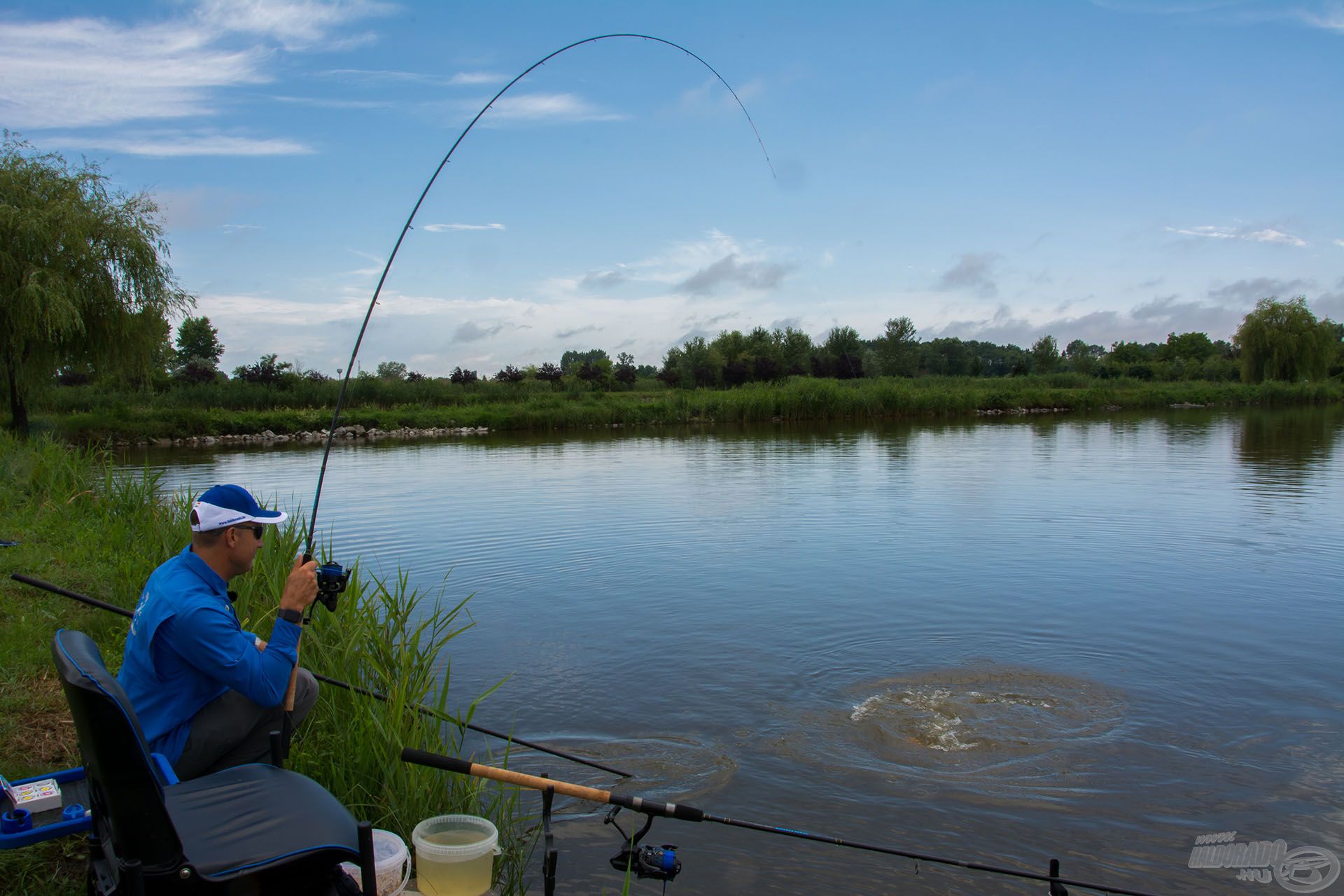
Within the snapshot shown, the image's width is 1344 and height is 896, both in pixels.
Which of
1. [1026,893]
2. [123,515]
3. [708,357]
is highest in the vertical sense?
[708,357]

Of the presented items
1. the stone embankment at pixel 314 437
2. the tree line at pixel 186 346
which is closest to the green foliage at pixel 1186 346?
the tree line at pixel 186 346

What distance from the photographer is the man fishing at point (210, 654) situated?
10.8 feet

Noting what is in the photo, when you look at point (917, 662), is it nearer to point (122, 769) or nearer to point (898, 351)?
point (122, 769)

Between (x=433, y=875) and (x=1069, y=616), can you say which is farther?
(x=1069, y=616)

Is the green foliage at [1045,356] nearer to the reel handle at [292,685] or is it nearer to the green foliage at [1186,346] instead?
the green foliage at [1186,346]

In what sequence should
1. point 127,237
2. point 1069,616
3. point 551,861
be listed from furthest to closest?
point 127,237, point 1069,616, point 551,861

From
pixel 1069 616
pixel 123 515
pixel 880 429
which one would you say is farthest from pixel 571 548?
pixel 880 429

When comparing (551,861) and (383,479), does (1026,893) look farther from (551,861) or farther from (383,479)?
(383,479)

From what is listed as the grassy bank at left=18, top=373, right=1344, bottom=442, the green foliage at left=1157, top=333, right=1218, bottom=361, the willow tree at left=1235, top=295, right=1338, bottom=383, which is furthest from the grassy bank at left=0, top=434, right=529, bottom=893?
the green foliage at left=1157, top=333, right=1218, bottom=361

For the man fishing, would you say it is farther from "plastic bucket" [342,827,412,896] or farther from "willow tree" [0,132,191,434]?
"willow tree" [0,132,191,434]

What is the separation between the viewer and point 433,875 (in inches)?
152

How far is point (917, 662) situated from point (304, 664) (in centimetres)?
479

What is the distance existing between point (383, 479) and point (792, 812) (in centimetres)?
1901

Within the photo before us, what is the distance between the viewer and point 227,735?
11.5ft
